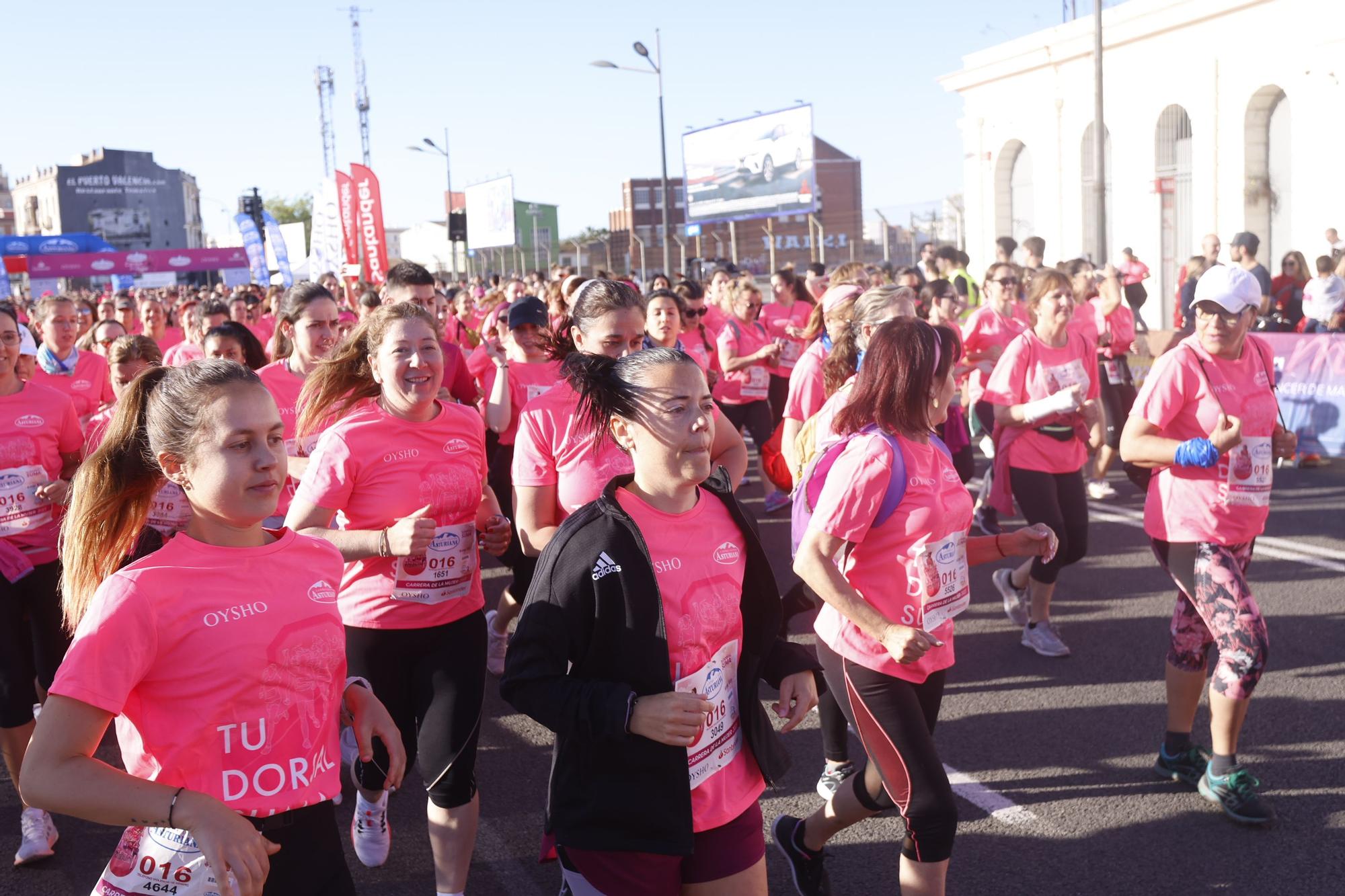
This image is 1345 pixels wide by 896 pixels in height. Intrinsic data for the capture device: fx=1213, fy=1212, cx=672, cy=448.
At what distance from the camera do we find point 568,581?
8.59 feet

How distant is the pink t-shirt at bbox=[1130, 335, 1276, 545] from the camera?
4457 mm

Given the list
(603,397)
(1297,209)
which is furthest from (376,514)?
(1297,209)

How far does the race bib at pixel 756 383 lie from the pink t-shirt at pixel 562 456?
5.91 m

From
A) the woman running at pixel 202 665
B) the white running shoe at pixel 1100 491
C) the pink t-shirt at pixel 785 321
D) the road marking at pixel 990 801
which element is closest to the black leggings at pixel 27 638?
the woman running at pixel 202 665

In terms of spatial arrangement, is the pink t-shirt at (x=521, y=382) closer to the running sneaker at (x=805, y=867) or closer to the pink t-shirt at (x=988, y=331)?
the running sneaker at (x=805, y=867)

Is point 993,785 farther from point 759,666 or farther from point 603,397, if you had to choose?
point 603,397

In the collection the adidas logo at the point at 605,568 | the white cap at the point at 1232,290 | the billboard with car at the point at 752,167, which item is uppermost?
the billboard with car at the point at 752,167

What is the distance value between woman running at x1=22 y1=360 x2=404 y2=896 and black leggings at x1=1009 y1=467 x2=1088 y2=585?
440cm

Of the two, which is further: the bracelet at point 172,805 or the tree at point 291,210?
the tree at point 291,210

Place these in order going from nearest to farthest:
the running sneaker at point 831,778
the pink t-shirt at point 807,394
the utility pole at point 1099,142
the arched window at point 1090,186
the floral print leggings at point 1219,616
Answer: the floral print leggings at point 1219,616 → the running sneaker at point 831,778 → the pink t-shirt at point 807,394 → the utility pole at point 1099,142 → the arched window at point 1090,186

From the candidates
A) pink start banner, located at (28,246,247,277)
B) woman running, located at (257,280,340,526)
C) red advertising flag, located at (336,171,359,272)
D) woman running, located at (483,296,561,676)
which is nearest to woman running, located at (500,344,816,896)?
woman running, located at (257,280,340,526)

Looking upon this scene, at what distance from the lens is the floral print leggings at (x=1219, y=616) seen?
169 inches

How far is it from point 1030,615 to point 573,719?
458 cm

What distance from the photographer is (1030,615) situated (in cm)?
652
